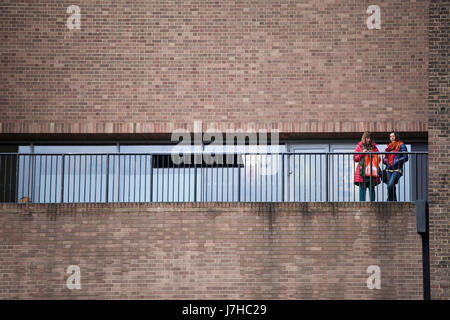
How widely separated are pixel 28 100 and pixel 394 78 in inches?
323

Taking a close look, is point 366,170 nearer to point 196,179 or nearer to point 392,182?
point 392,182

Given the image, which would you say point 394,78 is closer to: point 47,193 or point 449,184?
point 449,184

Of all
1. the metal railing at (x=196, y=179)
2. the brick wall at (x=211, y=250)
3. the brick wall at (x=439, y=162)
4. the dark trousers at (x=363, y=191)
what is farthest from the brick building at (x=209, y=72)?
the brick wall at (x=439, y=162)

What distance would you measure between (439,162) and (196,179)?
5102 millimetres

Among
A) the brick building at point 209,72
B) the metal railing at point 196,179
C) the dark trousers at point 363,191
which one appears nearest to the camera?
the dark trousers at point 363,191

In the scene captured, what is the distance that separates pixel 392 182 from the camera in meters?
16.7

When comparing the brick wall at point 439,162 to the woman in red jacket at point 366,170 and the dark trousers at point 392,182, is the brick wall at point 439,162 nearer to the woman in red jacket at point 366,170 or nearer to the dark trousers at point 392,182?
the dark trousers at point 392,182

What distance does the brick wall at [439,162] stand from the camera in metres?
15.4

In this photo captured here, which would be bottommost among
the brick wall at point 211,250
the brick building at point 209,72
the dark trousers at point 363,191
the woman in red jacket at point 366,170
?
the brick wall at point 211,250

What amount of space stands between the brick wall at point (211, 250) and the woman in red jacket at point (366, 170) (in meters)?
0.72

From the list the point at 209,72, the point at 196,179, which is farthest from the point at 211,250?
the point at 209,72

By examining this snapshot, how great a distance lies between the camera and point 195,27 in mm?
19047

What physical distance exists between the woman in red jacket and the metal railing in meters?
0.32
